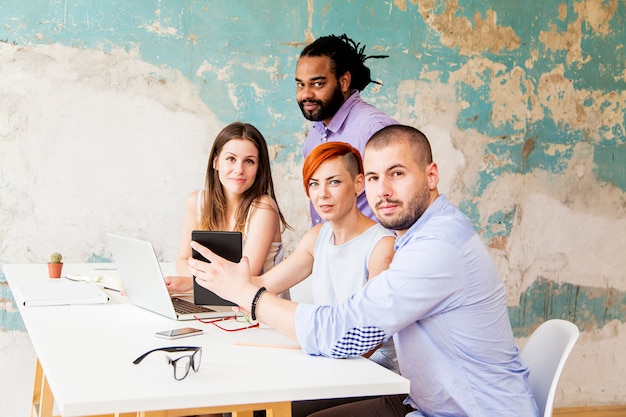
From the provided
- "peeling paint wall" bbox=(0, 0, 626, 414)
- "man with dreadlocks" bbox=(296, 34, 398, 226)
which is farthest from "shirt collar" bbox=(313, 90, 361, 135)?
"peeling paint wall" bbox=(0, 0, 626, 414)

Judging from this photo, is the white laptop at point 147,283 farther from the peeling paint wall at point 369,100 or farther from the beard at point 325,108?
the peeling paint wall at point 369,100

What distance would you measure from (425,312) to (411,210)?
0.33 metres

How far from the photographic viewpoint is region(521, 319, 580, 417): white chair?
7.16ft

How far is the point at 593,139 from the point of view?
516 cm

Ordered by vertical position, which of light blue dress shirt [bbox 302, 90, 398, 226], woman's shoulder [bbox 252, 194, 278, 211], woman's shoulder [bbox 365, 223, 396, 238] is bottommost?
woman's shoulder [bbox 365, 223, 396, 238]

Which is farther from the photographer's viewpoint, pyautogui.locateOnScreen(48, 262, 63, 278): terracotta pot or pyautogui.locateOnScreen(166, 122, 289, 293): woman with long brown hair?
pyautogui.locateOnScreen(166, 122, 289, 293): woman with long brown hair

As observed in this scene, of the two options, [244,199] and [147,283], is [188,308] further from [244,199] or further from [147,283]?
[244,199]

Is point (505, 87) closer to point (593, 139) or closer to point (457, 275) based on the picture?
point (593, 139)

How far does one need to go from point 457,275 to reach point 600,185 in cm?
357

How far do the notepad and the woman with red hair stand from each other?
78 centimetres

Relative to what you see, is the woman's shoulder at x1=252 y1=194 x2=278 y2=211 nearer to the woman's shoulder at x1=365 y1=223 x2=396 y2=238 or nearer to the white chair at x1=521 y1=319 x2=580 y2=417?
the woman's shoulder at x1=365 y1=223 x2=396 y2=238

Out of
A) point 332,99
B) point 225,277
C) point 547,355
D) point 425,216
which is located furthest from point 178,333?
point 332,99

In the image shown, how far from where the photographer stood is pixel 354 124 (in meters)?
3.74

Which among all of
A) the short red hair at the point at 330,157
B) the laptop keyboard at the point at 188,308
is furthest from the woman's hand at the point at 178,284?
the short red hair at the point at 330,157
